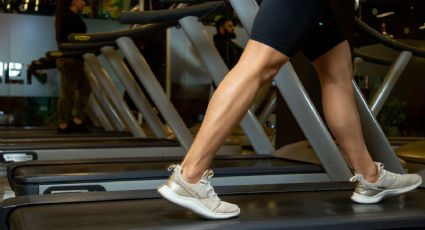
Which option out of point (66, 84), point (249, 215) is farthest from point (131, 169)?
point (66, 84)

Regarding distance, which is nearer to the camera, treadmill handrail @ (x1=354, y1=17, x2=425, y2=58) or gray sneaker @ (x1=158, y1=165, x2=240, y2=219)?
gray sneaker @ (x1=158, y1=165, x2=240, y2=219)

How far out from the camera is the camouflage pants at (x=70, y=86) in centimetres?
583

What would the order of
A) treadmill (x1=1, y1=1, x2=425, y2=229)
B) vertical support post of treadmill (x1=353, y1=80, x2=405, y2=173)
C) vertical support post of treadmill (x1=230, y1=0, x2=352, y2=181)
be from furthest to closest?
1. vertical support post of treadmill (x1=230, y1=0, x2=352, y2=181)
2. vertical support post of treadmill (x1=353, y1=80, x2=405, y2=173)
3. treadmill (x1=1, y1=1, x2=425, y2=229)

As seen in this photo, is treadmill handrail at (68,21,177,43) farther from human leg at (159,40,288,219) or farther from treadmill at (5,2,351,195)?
human leg at (159,40,288,219)

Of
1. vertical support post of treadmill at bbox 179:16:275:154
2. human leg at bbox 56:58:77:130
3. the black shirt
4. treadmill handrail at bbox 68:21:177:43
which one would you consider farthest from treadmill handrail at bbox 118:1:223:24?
the black shirt

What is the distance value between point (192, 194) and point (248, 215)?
275mm

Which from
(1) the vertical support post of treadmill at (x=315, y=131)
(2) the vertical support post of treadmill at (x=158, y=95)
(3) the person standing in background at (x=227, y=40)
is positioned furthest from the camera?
(3) the person standing in background at (x=227, y=40)

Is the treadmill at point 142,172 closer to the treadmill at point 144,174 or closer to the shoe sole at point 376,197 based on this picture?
the treadmill at point 144,174

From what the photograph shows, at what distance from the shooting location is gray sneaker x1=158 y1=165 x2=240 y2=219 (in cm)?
160

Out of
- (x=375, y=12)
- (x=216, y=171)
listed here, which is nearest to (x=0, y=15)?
(x=375, y=12)

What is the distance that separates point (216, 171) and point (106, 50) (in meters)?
3.01

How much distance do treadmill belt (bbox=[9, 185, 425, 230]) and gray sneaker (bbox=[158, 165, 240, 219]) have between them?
0.05m

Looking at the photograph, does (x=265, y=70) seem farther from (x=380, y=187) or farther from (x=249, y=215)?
(x=380, y=187)

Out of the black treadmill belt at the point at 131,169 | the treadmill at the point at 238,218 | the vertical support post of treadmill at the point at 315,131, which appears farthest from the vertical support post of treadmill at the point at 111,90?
the treadmill at the point at 238,218
